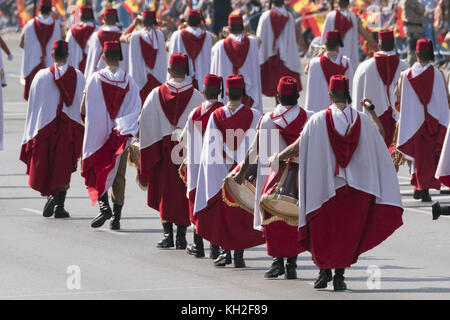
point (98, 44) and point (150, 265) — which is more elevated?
point (98, 44)

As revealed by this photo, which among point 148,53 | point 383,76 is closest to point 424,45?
point 383,76

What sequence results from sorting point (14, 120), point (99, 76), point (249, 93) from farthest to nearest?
point (14, 120)
point (249, 93)
point (99, 76)

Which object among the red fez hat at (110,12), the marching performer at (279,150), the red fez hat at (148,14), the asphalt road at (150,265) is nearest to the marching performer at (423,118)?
the asphalt road at (150,265)

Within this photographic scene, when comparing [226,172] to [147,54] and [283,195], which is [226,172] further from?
[147,54]

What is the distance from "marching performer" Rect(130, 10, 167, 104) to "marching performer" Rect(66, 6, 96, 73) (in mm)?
1676

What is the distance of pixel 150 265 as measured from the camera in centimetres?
1348

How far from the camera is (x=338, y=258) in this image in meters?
12.1

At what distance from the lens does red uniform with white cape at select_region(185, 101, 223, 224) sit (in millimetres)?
13677

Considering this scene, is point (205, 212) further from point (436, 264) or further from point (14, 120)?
point (14, 120)

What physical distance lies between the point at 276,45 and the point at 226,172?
35.9ft

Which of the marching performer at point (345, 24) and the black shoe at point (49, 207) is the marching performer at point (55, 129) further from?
the marching performer at point (345, 24)

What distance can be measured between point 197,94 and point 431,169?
414 cm

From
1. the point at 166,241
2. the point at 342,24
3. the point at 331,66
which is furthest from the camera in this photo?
the point at 342,24

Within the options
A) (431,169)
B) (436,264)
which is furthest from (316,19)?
(436,264)
